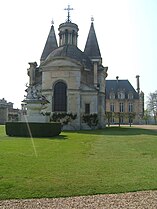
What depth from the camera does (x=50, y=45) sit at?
4912 centimetres

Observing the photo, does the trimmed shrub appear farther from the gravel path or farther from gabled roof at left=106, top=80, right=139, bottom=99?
gabled roof at left=106, top=80, right=139, bottom=99

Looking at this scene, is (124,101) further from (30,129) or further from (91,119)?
(30,129)

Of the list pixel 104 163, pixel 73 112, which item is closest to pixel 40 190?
pixel 104 163

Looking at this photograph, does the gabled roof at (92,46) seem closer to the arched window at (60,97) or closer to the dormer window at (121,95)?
the arched window at (60,97)

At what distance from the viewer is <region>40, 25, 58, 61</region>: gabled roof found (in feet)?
159

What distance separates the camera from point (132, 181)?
6887mm

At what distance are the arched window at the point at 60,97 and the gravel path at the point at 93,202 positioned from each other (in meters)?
30.1

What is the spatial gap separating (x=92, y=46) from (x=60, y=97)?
15.4 meters

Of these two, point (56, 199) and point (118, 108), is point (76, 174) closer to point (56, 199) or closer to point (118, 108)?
point (56, 199)

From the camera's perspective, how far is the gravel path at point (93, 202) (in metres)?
5.16

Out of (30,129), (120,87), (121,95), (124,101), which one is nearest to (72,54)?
(30,129)

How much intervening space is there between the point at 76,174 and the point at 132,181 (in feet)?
5.08

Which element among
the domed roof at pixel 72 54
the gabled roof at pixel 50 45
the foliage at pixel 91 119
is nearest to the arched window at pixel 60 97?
the foliage at pixel 91 119

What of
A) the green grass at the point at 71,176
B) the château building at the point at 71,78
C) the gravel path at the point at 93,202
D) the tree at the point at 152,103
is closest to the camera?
the gravel path at the point at 93,202
